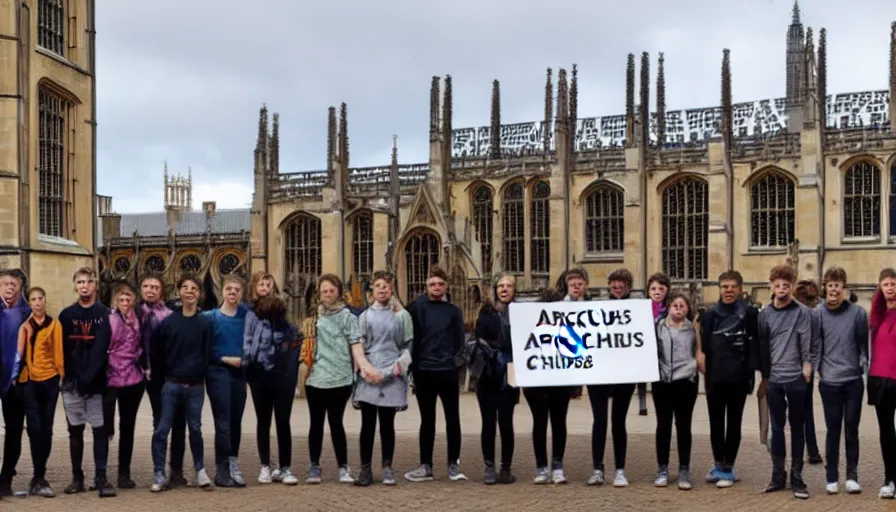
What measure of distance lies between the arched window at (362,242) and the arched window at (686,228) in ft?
40.2

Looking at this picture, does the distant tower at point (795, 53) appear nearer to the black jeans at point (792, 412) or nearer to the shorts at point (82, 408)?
the black jeans at point (792, 412)

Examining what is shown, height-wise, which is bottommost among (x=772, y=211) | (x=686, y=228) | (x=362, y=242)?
(x=362, y=242)

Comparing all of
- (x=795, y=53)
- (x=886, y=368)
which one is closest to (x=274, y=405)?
(x=886, y=368)

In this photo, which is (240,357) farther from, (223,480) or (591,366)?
(591,366)

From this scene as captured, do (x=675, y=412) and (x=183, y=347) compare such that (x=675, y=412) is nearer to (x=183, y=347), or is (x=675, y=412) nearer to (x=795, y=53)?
(x=183, y=347)

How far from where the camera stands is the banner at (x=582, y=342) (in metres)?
10.3

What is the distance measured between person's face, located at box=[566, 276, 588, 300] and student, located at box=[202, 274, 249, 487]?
3.03 metres

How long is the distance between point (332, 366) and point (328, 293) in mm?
653

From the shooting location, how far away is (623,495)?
379 inches

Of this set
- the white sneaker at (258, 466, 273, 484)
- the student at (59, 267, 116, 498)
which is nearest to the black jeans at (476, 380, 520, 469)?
the white sneaker at (258, 466, 273, 484)

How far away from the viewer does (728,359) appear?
9.89m

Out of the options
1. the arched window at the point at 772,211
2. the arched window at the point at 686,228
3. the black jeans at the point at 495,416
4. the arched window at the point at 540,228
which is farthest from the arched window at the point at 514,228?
the black jeans at the point at 495,416

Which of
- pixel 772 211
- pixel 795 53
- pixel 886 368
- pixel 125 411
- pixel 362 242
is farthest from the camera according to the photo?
Answer: pixel 795 53

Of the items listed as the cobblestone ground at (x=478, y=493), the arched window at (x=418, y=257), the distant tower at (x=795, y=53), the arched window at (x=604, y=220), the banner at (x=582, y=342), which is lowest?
the cobblestone ground at (x=478, y=493)
